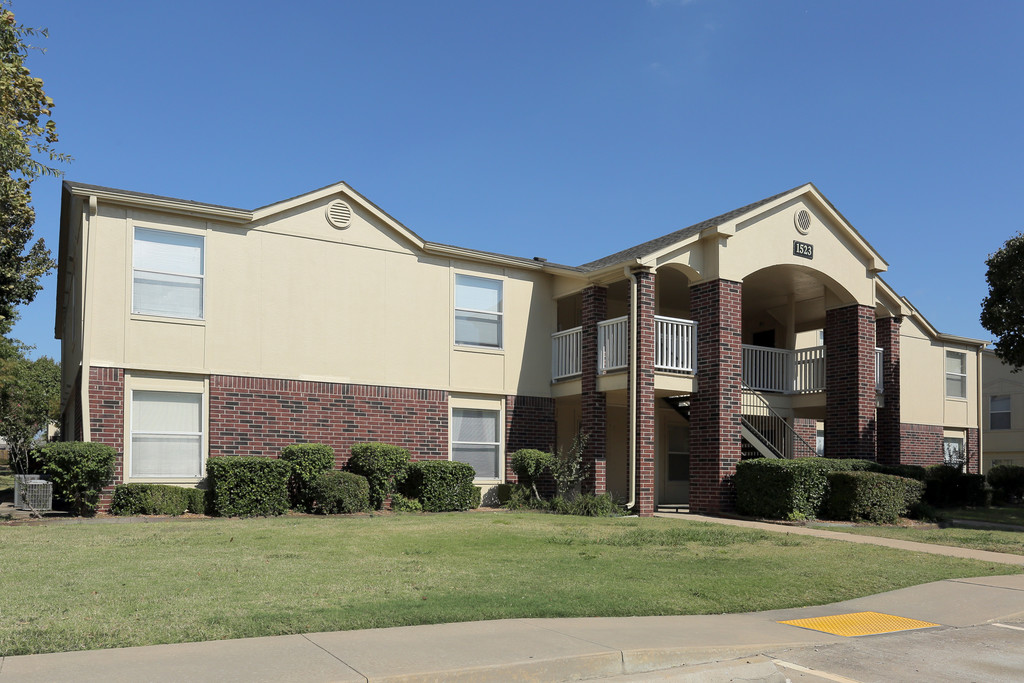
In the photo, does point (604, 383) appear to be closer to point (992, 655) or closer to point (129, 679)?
point (992, 655)

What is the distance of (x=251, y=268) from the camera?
17.9 meters

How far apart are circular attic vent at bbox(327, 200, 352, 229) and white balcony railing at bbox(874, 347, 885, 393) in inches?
534

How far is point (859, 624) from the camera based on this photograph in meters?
8.59

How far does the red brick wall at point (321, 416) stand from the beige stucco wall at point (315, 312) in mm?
258

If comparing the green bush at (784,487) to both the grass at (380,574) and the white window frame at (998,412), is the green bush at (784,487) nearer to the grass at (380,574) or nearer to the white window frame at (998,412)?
the grass at (380,574)

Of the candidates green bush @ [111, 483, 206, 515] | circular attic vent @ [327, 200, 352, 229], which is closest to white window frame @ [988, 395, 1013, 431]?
circular attic vent @ [327, 200, 352, 229]

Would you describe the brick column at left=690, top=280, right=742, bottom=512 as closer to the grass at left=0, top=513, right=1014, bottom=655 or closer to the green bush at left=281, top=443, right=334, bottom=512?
the grass at left=0, top=513, right=1014, bottom=655

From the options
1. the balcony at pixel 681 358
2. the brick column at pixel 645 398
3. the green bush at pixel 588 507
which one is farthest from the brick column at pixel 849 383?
the green bush at pixel 588 507

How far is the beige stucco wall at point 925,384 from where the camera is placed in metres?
28.2

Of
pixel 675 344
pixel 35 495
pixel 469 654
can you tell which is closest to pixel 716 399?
pixel 675 344

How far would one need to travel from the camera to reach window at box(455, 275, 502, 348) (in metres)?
20.5

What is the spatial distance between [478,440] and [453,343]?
90.2 inches

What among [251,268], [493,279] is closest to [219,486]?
[251,268]

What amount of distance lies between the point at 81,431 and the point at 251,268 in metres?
4.37
